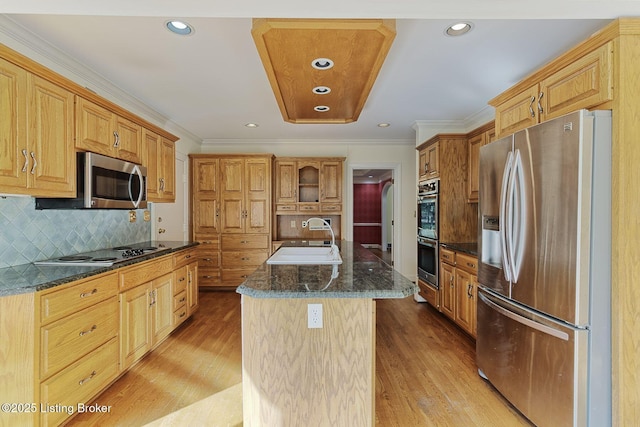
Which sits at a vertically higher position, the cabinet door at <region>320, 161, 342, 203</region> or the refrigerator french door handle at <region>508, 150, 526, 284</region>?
the cabinet door at <region>320, 161, 342, 203</region>

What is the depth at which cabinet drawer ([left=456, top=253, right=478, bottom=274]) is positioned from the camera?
9.46 feet

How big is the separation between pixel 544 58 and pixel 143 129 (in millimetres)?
3496

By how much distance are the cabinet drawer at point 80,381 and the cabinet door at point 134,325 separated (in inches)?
3.9

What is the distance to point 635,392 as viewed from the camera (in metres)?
1.53

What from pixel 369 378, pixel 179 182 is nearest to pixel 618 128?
pixel 369 378

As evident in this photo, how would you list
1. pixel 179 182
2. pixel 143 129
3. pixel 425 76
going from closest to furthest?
pixel 425 76, pixel 143 129, pixel 179 182

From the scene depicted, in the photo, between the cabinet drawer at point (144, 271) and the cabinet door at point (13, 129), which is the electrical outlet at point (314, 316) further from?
the cabinet door at point (13, 129)

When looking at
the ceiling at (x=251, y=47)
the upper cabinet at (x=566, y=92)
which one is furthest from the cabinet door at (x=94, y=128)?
the upper cabinet at (x=566, y=92)

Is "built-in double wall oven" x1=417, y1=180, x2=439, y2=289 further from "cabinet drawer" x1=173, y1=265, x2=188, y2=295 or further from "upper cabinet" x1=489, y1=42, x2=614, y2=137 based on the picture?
"cabinet drawer" x1=173, y1=265, x2=188, y2=295

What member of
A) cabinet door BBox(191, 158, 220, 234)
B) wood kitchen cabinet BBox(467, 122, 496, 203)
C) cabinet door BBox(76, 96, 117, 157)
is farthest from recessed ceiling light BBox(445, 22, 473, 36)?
cabinet door BBox(191, 158, 220, 234)

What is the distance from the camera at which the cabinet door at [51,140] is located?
1878mm

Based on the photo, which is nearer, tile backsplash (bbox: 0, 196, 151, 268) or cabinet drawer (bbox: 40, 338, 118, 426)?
cabinet drawer (bbox: 40, 338, 118, 426)

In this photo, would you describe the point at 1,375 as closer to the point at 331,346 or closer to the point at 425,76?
the point at 331,346

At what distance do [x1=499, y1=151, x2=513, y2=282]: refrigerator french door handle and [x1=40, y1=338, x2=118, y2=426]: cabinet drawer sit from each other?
8.90ft
